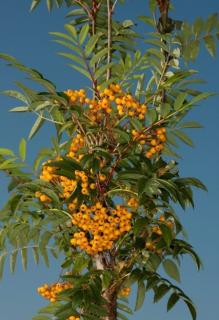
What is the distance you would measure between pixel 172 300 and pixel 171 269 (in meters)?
0.21

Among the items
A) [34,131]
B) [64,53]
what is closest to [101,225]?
[34,131]

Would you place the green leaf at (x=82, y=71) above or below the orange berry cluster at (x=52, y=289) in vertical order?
above

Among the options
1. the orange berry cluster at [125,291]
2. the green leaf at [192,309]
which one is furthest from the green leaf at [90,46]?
the green leaf at [192,309]

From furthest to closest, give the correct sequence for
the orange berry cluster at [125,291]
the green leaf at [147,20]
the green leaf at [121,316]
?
1. the green leaf at [121,316]
2. the green leaf at [147,20]
3. the orange berry cluster at [125,291]

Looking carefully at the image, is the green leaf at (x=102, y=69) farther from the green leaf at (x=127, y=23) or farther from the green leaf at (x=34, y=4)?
the green leaf at (x=34, y=4)

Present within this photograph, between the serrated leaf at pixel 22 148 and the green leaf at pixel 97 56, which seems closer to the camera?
the green leaf at pixel 97 56

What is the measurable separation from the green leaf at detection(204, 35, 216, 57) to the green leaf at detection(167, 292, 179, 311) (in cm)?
167

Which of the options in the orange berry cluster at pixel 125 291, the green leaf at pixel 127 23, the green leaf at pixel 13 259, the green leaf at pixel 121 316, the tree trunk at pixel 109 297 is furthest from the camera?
the green leaf at pixel 127 23

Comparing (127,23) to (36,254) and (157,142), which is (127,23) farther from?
(36,254)

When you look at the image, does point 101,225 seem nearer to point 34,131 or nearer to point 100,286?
point 100,286

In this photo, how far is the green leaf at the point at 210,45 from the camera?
4398mm

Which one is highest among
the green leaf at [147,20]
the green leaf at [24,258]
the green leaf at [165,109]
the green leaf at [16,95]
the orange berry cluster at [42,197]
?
the green leaf at [147,20]

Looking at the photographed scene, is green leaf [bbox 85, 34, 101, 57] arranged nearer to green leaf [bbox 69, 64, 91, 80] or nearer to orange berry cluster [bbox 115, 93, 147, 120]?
green leaf [bbox 69, 64, 91, 80]

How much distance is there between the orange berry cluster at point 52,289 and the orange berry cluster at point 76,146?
902 mm
